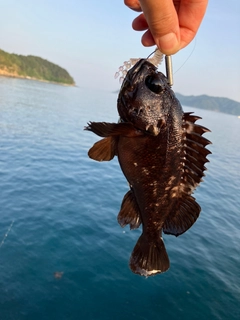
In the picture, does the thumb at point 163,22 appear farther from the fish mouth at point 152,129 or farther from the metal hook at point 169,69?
the fish mouth at point 152,129

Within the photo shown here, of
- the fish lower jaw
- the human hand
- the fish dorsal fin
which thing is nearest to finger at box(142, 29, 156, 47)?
the human hand

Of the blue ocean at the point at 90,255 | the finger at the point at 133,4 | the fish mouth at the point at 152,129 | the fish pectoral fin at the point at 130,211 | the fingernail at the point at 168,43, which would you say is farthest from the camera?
A: the blue ocean at the point at 90,255

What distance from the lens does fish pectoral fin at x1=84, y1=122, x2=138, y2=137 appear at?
254 centimetres

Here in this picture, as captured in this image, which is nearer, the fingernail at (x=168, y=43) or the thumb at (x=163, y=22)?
the thumb at (x=163, y=22)

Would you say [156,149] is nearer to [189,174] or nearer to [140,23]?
[189,174]

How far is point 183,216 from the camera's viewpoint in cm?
292

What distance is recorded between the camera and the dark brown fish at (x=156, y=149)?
2.75 metres

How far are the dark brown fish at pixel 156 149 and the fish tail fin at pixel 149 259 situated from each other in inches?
0.4

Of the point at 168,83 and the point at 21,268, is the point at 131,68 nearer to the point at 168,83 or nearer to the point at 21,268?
the point at 168,83

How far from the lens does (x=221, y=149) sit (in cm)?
4666

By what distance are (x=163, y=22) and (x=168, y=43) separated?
9.4 inches

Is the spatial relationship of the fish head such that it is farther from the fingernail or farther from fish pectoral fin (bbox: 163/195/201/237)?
fish pectoral fin (bbox: 163/195/201/237)

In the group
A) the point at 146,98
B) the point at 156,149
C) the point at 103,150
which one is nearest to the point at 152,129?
the point at 156,149

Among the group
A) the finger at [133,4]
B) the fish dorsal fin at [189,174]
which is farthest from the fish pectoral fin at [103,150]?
the finger at [133,4]
